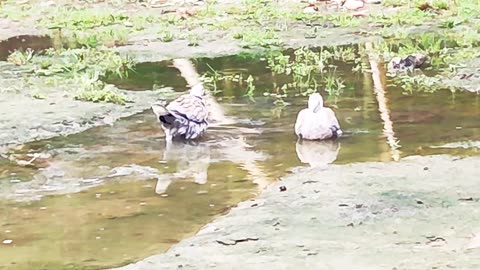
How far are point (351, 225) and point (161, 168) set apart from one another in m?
1.74

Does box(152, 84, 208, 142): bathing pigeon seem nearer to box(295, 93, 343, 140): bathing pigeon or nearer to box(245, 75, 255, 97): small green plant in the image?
box(295, 93, 343, 140): bathing pigeon

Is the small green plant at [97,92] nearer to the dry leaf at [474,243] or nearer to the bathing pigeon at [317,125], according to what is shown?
the bathing pigeon at [317,125]

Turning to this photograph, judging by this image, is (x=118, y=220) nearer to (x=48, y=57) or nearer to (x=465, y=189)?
(x=465, y=189)

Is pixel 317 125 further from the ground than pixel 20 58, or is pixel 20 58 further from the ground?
pixel 20 58

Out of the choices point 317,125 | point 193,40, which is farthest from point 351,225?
point 193,40

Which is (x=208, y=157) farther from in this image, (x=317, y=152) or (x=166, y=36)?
(x=166, y=36)

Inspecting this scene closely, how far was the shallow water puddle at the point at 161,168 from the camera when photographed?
14.1ft

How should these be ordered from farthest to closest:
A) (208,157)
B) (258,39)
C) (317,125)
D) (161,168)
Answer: (258,39) < (317,125) < (208,157) < (161,168)

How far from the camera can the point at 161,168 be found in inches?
223

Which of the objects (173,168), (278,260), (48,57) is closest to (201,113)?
(173,168)

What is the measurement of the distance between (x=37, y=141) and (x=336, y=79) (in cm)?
305

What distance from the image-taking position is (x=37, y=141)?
6367mm

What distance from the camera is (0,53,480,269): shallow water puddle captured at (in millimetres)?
4301

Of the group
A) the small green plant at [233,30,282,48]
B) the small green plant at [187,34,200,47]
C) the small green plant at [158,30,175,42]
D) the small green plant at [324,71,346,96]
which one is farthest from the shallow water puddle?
the small green plant at [158,30,175,42]
